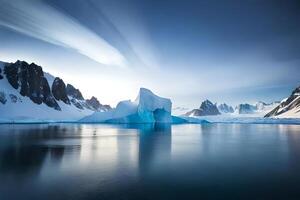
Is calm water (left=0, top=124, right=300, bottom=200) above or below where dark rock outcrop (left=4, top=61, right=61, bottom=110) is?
below

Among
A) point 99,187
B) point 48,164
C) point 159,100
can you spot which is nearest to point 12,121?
point 159,100

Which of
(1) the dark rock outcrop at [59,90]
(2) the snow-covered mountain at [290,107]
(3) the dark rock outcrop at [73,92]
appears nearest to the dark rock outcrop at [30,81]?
(1) the dark rock outcrop at [59,90]

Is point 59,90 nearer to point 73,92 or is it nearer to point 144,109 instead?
point 73,92

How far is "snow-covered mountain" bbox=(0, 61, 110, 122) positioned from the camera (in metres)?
99.9

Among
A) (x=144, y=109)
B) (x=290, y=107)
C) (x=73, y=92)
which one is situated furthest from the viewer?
(x=290, y=107)

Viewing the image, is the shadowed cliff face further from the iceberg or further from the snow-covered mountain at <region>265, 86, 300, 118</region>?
the snow-covered mountain at <region>265, 86, 300, 118</region>

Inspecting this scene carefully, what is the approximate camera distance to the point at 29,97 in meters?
117

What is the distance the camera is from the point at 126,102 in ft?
263

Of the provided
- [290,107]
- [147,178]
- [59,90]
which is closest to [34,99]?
[59,90]

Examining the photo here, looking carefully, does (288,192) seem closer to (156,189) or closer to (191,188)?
(191,188)

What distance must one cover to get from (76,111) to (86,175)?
13453cm

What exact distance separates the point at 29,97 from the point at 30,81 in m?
9.54

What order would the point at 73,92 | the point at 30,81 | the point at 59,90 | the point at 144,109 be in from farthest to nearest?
the point at 73,92, the point at 59,90, the point at 30,81, the point at 144,109

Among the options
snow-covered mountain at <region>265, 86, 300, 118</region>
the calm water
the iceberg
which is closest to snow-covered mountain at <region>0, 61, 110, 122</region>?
the iceberg
